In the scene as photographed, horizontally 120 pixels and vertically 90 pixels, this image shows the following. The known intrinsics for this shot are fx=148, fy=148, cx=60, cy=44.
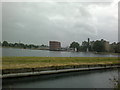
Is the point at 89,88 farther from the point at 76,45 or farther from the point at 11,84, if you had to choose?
the point at 76,45

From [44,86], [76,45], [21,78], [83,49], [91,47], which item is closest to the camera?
[44,86]

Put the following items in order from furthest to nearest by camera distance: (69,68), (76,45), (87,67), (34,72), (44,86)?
(76,45) < (87,67) < (69,68) < (34,72) < (44,86)

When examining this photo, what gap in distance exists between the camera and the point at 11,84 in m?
13.3

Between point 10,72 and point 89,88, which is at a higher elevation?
point 10,72

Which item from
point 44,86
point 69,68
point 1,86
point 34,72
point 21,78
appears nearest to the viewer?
point 1,86

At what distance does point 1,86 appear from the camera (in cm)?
1252

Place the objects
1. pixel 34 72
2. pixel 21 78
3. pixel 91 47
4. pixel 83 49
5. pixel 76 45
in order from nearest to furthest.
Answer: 1. pixel 21 78
2. pixel 34 72
3. pixel 91 47
4. pixel 83 49
5. pixel 76 45

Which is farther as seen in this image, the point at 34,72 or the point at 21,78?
the point at 34,72

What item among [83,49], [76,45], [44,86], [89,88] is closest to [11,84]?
[44,86]

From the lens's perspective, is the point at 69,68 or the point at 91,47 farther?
the point at 91,47

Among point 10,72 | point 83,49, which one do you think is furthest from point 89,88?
point 83,49

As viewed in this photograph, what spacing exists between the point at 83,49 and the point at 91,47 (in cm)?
1131

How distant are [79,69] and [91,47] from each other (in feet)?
251

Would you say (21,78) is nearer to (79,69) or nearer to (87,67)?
(79,69)
